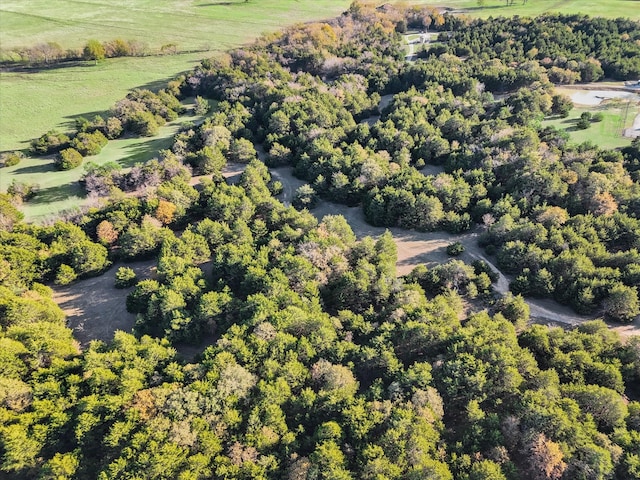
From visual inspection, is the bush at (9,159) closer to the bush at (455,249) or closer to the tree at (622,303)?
the bush at (455,249)

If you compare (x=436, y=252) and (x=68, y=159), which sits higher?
(x=68, y=159)

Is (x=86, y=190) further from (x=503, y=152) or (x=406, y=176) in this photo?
(x=503, y=152)

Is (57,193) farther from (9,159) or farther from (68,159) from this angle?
(9,159)

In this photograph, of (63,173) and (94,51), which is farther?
(94,51)

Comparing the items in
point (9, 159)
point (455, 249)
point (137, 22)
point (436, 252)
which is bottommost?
point (436, 252)

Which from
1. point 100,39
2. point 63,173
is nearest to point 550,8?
point 100,39

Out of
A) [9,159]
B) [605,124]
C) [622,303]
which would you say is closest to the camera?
[622,303]

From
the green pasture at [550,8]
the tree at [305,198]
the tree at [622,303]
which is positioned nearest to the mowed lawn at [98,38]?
the green pasture at [550,8]
